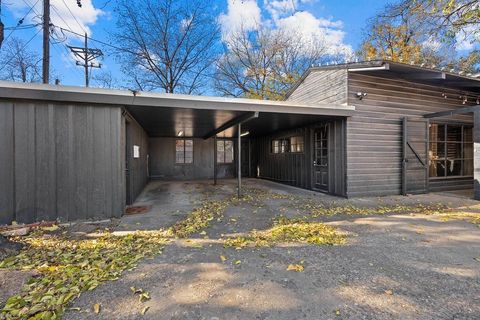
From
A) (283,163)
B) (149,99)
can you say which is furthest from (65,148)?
(283,163)

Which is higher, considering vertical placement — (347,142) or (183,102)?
(183,102)

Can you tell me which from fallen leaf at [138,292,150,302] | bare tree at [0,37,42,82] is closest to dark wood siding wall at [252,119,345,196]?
fallen leaf at [138,292,150,302]

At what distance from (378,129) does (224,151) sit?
8.24 metres

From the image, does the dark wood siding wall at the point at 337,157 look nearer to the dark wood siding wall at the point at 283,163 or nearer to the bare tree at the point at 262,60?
the dark wood siding wall at the point at 283,163

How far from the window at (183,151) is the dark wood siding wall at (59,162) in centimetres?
820

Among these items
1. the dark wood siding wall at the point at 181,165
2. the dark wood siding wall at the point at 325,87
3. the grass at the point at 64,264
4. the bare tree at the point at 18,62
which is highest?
the bare tree at the point at 18,62

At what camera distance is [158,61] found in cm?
1827

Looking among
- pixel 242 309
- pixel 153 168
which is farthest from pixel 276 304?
pixel 153 168

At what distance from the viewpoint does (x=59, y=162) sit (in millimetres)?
4426

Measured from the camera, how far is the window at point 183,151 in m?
13.0

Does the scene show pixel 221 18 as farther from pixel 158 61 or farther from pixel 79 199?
pixel 79 199

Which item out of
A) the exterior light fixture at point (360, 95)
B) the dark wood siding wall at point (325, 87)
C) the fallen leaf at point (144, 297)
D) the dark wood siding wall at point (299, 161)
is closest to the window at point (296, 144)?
the dark wood siding wall at point (299, 161)

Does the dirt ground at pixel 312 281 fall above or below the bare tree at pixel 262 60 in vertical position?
below

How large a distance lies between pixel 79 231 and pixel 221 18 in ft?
62.6
